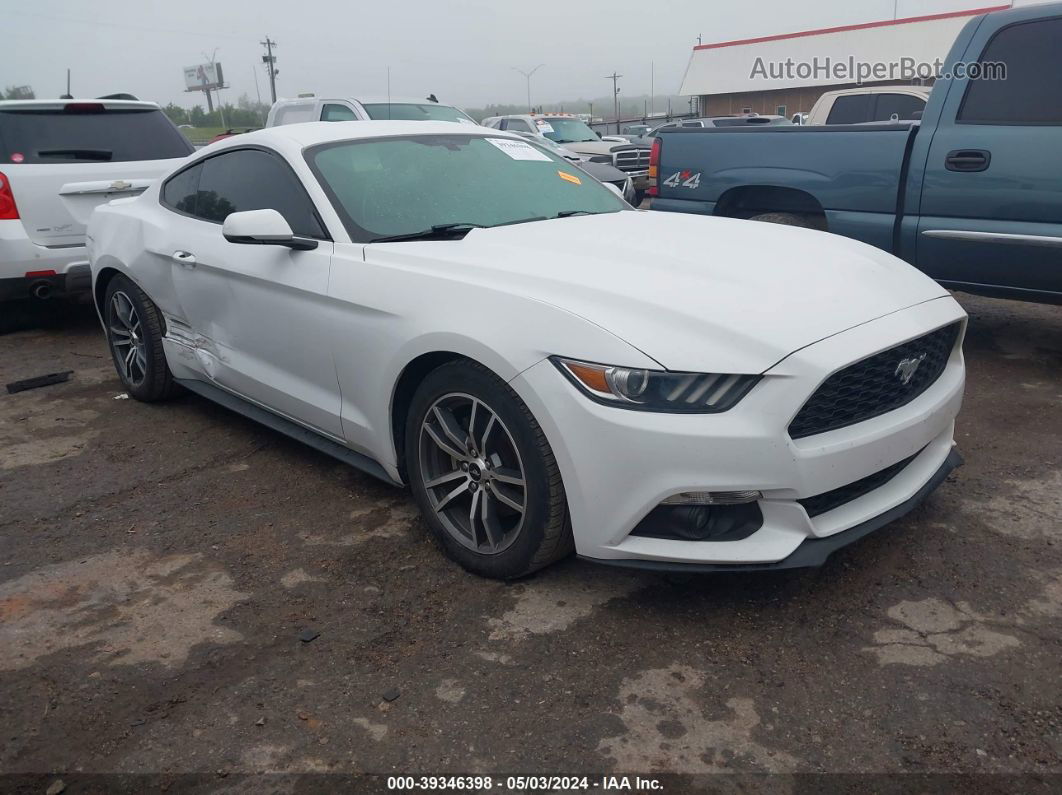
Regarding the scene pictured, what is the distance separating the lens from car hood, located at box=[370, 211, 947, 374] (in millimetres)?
2645

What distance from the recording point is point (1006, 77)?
5047mm

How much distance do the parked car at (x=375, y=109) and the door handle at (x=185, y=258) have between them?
7.71 m

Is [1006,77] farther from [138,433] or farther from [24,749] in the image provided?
[24,749]

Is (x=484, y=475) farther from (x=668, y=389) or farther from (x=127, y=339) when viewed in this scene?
(x=127, y=339)

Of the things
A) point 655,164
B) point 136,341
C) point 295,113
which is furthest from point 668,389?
point 295,113

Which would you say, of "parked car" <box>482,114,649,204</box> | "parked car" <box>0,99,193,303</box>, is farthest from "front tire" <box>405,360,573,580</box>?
"parked car" <box>482,114,649,204</box>

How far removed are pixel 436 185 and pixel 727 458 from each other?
197 centimetres

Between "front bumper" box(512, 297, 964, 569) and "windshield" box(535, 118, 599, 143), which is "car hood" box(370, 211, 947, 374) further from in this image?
"windshield" box(535, 118, 599, 143)

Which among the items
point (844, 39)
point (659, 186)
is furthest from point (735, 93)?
point (659, 186)

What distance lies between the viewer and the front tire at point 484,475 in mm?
2836

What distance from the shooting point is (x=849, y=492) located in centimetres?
285

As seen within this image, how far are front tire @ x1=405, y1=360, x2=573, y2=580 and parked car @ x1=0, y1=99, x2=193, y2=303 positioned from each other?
446 centimetres

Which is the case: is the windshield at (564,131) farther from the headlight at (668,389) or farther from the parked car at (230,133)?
the headlight at (668,389)

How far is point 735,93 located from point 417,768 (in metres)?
53.1
